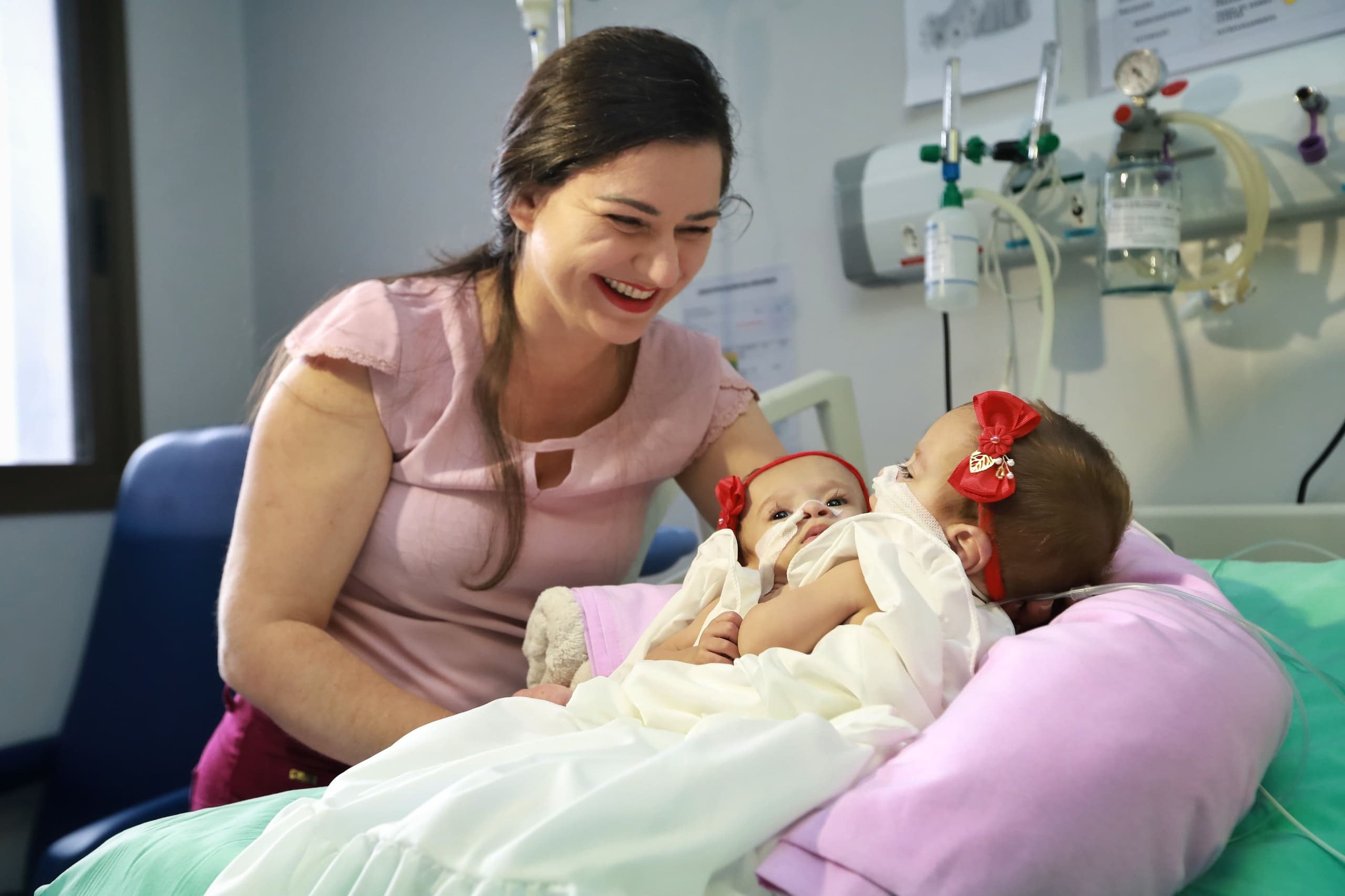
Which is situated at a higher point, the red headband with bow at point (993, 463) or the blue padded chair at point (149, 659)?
the red headband with bow at point (993, 463)

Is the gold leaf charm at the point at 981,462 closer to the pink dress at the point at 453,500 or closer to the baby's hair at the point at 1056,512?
the baby's hair at the point at 1056,512

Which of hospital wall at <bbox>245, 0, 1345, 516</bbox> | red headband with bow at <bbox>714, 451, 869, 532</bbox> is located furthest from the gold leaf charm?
hospital wall at <bbox>245, 0, 1345, 516</bbox>

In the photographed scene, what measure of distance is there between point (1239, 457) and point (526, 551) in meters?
1.12

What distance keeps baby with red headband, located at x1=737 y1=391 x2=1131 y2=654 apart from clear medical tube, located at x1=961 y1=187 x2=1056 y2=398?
1.71 ft

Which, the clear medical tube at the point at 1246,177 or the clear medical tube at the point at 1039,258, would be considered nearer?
the clear medical tube at the point at 1246,177

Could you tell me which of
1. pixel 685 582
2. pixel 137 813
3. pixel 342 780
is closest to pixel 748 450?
pixel 685 582

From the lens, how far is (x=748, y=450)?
137 cm

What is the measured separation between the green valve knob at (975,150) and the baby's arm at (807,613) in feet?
3.04

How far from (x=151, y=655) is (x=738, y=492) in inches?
55.1

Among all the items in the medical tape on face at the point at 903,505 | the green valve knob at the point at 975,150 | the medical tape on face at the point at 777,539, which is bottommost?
the medical tape on face at the point at 777,539

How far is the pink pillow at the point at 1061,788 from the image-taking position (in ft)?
2.02

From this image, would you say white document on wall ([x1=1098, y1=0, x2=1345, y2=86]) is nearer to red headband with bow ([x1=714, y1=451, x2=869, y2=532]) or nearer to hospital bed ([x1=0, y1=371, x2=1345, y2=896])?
hospital bed ([x1=0, y1=371, x2=1345, y2=896])

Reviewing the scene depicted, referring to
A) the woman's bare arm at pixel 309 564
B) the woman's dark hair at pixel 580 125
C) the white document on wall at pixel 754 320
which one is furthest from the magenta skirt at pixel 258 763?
the white document on wall at pixel 754 320

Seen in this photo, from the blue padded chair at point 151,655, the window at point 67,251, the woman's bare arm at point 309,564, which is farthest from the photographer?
the window at point 67,251
